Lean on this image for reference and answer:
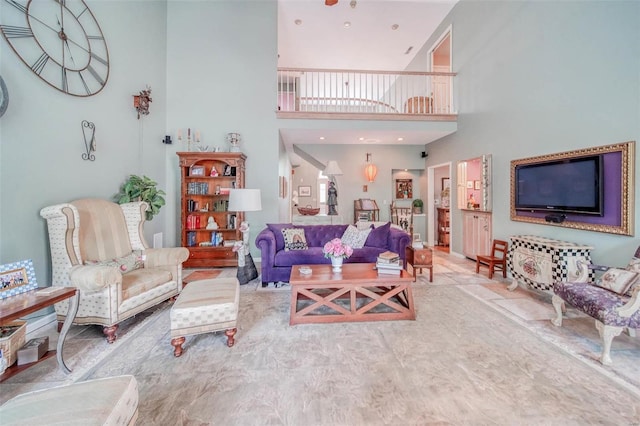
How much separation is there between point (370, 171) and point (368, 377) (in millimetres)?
5462

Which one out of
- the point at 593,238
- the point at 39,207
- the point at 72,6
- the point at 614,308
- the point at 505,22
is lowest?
the point at 614,308

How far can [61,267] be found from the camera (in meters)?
2.28

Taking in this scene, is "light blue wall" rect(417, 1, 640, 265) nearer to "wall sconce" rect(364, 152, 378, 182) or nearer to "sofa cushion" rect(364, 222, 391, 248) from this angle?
"sofa cushion" rect(364, 222, 391, 248)

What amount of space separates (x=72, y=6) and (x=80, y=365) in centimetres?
362

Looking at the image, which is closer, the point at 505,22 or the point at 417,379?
the point at 417,379

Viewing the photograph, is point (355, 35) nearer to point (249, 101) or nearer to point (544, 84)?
point (249, 101)

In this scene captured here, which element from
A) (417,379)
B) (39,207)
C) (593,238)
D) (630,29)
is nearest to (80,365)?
(39,207)

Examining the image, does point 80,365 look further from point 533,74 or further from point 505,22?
point 505,22

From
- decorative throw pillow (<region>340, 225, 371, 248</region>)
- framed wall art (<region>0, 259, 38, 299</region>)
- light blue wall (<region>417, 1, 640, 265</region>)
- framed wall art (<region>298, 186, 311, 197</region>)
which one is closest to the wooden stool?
light blue wall (<region>417, 1, 640, 265</region>)

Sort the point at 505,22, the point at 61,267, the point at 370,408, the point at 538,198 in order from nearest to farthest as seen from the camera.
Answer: the point at 370,408, the point at 61,267, the point at 538,198, the point at 505,22

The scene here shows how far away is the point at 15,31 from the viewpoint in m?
2.28

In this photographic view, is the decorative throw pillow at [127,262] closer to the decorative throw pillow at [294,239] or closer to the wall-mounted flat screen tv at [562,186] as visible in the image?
the decorative throw pillow at [294,239]

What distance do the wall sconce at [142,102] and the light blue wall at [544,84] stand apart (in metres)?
5.49

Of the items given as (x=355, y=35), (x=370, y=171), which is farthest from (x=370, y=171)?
(x=355, y=35)
